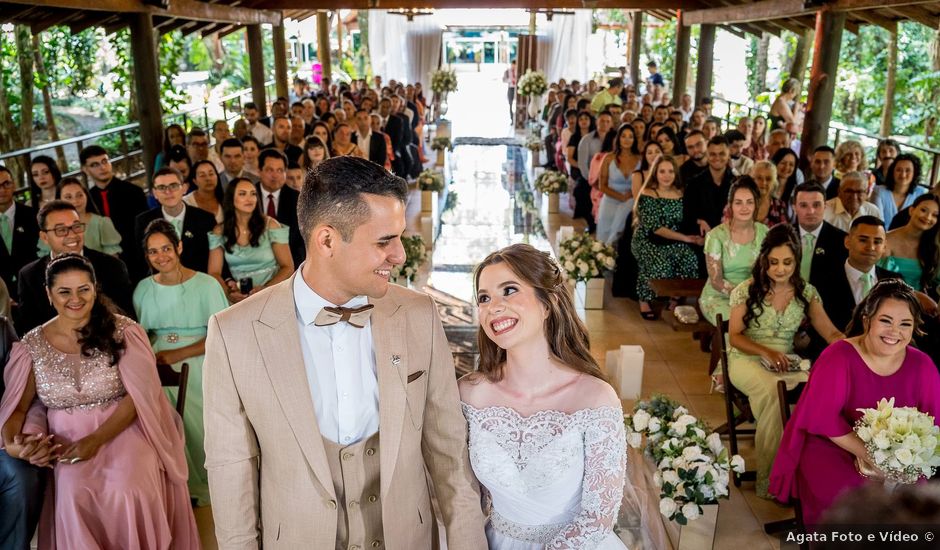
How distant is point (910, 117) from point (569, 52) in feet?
29.7

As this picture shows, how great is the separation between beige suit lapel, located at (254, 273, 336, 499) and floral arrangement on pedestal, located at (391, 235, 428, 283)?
4262 millimetres

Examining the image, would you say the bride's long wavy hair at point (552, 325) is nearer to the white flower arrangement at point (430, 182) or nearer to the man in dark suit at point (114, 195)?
the man in dark suit at point (114, 195)

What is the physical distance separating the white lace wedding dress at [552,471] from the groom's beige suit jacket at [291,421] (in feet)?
0.82

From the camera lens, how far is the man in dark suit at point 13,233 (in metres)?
5.07

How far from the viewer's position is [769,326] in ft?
13.8

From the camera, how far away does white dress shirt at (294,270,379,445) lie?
1.91 m

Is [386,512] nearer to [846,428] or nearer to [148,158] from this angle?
[846,428]

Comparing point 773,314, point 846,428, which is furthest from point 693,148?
point 846,428

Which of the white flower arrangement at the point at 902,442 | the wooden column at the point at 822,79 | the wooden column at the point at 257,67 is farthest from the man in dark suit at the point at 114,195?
the wooden column at the point at 257,67

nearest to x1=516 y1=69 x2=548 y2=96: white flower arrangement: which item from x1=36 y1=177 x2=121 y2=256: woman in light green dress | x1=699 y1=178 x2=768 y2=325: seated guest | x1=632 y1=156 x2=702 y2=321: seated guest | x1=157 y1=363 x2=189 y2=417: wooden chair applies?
x1=632 y1=156 x2=702 y2=321: seated guest

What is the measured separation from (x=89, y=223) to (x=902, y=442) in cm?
480

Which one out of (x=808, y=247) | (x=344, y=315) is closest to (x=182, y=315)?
(x=344, y=315)

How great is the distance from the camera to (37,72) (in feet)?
37.2

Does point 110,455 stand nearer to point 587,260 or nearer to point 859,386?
point 859,386
